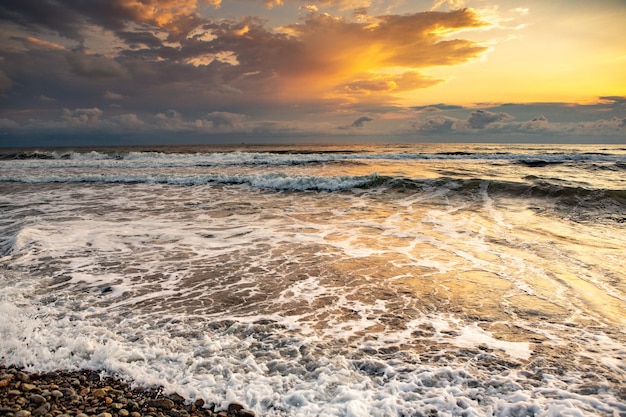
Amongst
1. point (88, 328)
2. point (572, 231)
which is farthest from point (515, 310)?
point (572, 231)

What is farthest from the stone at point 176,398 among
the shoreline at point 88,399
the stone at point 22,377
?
the stone at point 22,377

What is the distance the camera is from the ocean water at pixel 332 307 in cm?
350

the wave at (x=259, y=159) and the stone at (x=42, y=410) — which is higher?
the wave at (x=259, y=159)

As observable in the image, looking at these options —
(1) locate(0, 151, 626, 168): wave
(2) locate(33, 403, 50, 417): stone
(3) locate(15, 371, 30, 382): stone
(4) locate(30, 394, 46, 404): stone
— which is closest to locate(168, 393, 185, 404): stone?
(2) locate(33, 403, 50, 417): stone

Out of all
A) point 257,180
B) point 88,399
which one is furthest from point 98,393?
point 257,180

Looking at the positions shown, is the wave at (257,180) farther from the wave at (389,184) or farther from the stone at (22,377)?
the stone at (22,377)

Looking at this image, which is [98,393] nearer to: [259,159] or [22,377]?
[22,377]

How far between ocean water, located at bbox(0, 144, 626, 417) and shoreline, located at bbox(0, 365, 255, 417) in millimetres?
129

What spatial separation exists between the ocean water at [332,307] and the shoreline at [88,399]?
13 cm

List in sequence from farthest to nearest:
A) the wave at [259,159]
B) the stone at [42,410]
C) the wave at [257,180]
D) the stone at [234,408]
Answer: the wave at [259,159], the wave at [257,180], the stone at [234,408], the stone at [42,410]

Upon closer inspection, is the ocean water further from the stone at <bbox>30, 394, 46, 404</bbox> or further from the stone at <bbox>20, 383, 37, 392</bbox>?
the stone at <bbox>30, 394, 46, 404</bbox>

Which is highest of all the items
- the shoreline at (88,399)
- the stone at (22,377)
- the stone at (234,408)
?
the stone at (22,377)

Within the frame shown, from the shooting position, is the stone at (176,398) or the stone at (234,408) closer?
the stone at (234,408)

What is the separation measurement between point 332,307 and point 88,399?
10.3 ft
